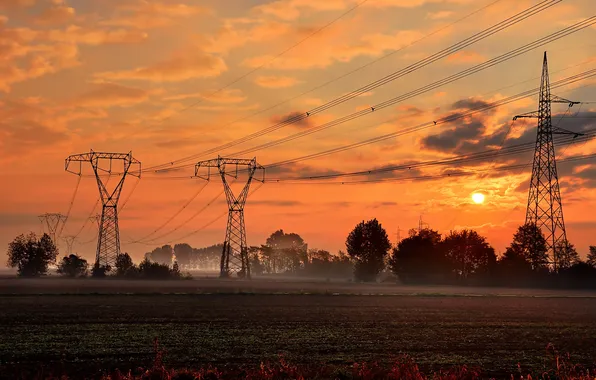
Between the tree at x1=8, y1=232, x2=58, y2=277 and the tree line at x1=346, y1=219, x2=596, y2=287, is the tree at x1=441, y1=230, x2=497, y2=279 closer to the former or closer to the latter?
the tree line at x1=346, y1=219, x2=596, y2=287

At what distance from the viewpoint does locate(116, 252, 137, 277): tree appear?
170562 mm

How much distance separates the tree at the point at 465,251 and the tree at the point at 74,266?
353ft

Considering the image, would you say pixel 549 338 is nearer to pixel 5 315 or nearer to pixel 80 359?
pixel 80 359

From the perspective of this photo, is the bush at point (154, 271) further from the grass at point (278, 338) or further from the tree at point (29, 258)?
the grass at point (278, 338)

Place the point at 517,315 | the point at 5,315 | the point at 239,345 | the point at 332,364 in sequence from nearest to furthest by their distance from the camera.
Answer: the point at 332,364 → the point at 239,345 → the point at 5,315 → the point at 517,315

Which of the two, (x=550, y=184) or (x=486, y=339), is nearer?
(x=486, y=339)

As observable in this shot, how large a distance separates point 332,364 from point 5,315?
3431 centimetres

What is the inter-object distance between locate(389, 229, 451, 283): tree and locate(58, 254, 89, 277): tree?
92629 millimetres

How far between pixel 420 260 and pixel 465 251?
15.8m

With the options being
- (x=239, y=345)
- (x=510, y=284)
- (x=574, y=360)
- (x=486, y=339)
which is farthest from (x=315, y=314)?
(x=510, y=284)

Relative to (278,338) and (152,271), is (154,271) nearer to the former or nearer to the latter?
(152,271)

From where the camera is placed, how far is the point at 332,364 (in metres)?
26.9

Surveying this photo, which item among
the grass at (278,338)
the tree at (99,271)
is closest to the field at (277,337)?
the grass at (278,338)

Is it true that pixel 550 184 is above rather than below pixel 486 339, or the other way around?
above
